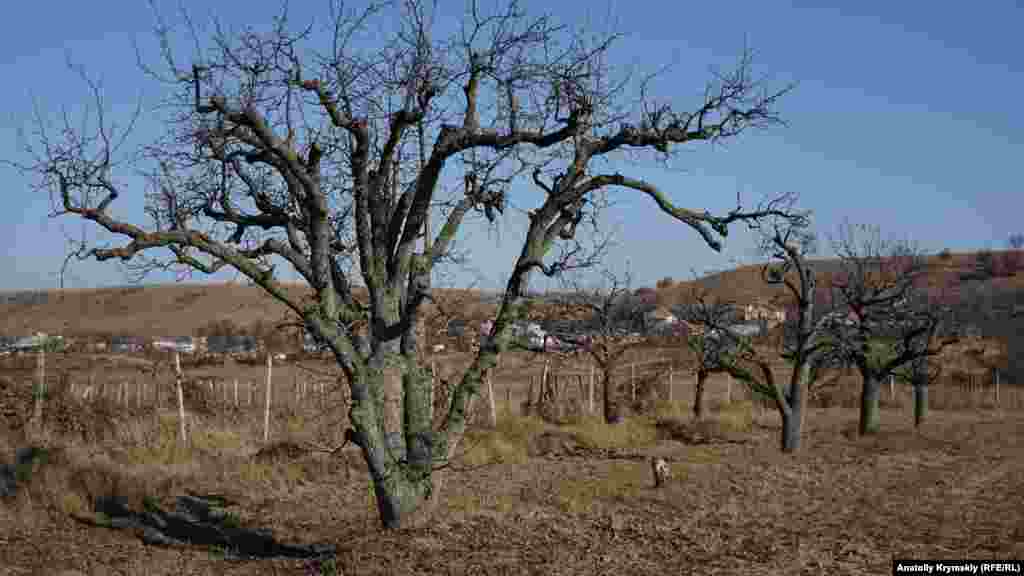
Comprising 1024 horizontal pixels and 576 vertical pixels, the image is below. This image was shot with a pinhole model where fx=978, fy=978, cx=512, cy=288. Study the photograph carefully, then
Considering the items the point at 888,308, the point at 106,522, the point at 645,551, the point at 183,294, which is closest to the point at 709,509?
the point at 645,551

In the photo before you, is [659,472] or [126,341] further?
[126,341]

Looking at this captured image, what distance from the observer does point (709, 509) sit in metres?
13.0

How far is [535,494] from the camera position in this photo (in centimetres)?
1439

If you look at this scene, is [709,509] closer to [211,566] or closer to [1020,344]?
[211,566]

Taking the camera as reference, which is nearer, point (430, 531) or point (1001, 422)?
point (430, 531)

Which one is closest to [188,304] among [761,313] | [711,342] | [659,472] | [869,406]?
[761,313]

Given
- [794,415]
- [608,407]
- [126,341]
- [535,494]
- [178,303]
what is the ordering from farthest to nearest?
[178,303] < [126,341] < [608,407] < [794,415] < [535,494]

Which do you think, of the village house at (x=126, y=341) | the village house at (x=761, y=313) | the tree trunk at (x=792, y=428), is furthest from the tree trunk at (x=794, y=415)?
the village house at (x=126, y=341)

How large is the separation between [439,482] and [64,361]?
22.3m

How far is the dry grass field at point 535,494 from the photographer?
9.88 meters

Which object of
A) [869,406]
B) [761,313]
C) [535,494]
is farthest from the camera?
[761,313]

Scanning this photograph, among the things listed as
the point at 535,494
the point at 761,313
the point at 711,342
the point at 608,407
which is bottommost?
the point at 535,494

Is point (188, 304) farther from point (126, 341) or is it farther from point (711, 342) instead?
point (711, 342)

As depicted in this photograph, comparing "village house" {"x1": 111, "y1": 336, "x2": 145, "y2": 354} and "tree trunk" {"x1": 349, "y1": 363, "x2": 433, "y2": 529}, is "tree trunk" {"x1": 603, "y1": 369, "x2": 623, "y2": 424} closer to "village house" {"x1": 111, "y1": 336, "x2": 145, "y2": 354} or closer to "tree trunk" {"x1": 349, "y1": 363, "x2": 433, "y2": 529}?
"tree trunk" {"x1": 349, "y1": 363, "x2": 433, "y2": 529}
